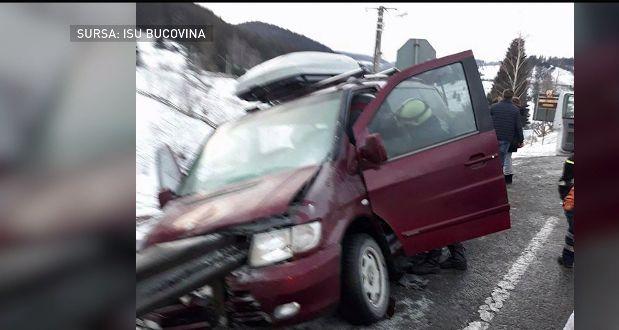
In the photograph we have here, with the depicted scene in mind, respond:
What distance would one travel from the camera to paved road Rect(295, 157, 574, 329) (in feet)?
5.43

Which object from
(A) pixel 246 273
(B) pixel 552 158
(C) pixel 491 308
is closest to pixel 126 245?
(A) pixel 246 273

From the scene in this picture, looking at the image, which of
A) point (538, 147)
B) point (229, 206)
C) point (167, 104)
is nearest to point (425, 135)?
point (538, 147)

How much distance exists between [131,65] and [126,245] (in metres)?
0.58

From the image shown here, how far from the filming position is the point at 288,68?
1522 millimetres

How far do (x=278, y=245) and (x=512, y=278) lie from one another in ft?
3.33

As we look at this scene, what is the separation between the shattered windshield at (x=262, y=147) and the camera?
62.6 inches

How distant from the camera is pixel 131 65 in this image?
4.49 ft

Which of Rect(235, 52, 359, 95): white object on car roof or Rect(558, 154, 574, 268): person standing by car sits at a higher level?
Rect(235, 52, 359, 95): white object on car roof

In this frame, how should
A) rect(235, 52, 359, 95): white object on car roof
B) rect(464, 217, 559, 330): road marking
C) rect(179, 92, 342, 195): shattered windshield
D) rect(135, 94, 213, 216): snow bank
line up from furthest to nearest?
rect(464, 217, 559, 330): road marking
rect(179, 92, 342, 195): shattered windshield
rect(235, 52, 359, 95): white object on car roof
rect(135, 94, 213, 216): snow bank

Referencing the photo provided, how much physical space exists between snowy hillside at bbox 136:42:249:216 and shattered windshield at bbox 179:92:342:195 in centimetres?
10

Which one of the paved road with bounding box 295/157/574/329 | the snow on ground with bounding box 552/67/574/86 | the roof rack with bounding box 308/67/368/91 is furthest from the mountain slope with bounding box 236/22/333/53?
the paved road with bounding box 295/157/574/329

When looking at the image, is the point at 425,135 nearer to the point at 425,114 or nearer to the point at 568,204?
the point at 425,114

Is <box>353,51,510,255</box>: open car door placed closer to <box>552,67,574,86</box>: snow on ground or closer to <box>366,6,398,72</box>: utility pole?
<box>366,6,398,72</box>: utility pole

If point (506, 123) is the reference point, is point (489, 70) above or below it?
above
